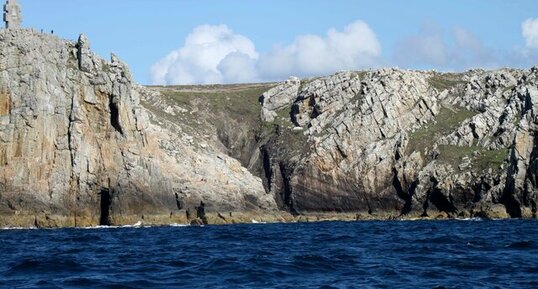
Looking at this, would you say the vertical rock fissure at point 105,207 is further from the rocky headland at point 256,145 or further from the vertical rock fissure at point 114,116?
the vertical rock fissure at point 114,116

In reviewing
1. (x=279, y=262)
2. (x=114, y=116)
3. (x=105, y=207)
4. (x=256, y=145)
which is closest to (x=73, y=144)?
(x=114, y=116)

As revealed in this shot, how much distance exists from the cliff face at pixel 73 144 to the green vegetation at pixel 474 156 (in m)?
32.8

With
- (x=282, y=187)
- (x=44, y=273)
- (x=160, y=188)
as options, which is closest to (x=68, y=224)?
(x=160, y=188)

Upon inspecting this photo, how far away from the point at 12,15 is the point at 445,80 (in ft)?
219

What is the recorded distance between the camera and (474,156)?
401 feet

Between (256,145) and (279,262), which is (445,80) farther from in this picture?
(279,262)

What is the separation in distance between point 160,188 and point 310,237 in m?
38.9

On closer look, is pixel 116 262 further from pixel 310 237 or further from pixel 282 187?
pixel 282 187

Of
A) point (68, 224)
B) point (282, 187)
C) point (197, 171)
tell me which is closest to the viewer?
point (68, 224)

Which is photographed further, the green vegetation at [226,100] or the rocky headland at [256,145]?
the green vegetation at [226,100]

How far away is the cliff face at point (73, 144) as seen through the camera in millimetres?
100250

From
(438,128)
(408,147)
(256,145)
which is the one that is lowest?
(408,147)

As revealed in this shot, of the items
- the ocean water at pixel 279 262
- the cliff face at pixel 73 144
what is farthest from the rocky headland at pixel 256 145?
the ocean water at pixel 279 262

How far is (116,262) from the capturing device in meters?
47.9
